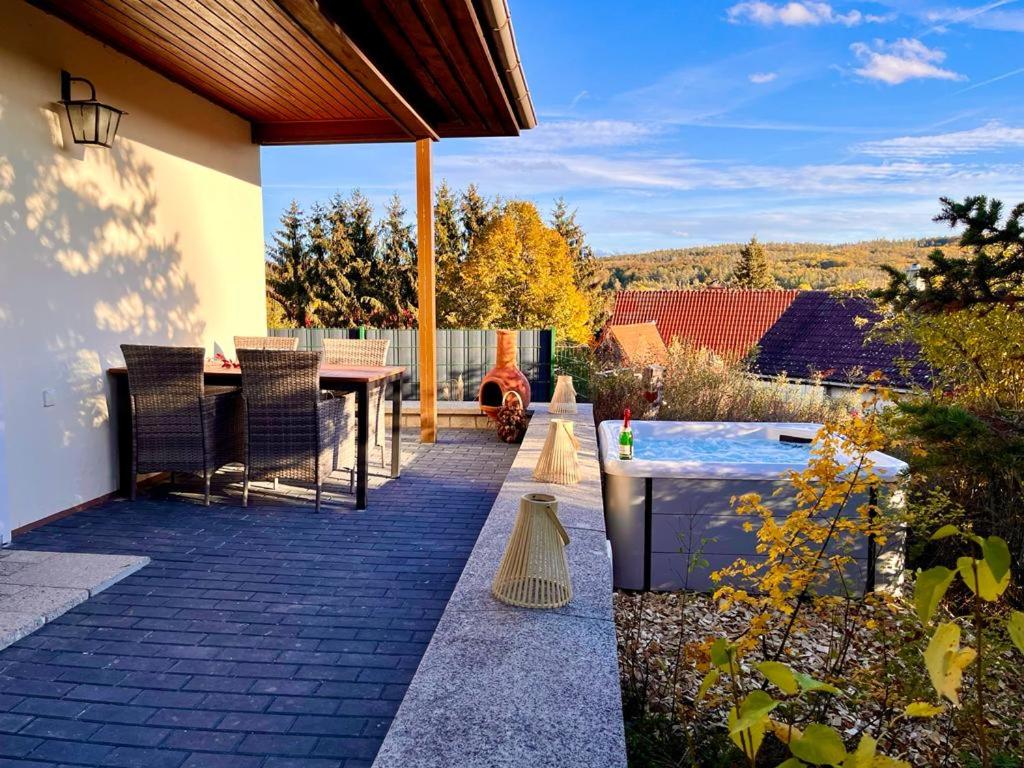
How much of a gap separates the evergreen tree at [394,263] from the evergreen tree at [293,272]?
205 cm

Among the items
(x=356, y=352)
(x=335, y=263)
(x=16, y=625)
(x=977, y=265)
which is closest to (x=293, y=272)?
(x=335, y=263)

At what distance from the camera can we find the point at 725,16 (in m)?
15.2

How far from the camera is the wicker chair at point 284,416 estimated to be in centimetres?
453

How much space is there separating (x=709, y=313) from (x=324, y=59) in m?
23.7

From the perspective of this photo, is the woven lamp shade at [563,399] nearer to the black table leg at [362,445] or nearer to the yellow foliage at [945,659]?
the black table leg at [362,445]

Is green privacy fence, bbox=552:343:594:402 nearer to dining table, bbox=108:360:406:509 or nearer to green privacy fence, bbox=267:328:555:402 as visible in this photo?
green privacy fence, bbox=267:328:555:402

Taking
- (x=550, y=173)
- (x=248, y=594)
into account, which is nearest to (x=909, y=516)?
(x=248, y=594)

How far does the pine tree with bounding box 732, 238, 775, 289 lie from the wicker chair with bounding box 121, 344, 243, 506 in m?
38.1

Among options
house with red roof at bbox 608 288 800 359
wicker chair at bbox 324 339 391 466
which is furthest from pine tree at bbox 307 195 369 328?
wicker chair at bbox 324 339 391 466

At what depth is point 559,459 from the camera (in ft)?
14.4

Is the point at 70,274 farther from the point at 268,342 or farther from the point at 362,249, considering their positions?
the point at 362,249

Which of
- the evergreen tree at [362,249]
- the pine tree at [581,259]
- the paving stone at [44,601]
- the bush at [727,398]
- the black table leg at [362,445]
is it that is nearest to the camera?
the paving stone at [44,601]

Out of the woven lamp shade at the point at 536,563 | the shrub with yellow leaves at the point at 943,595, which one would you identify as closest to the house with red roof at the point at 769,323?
the woven lamp shade at the point at 536,563

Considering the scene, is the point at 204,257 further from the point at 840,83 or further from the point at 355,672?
the point at 840,83
